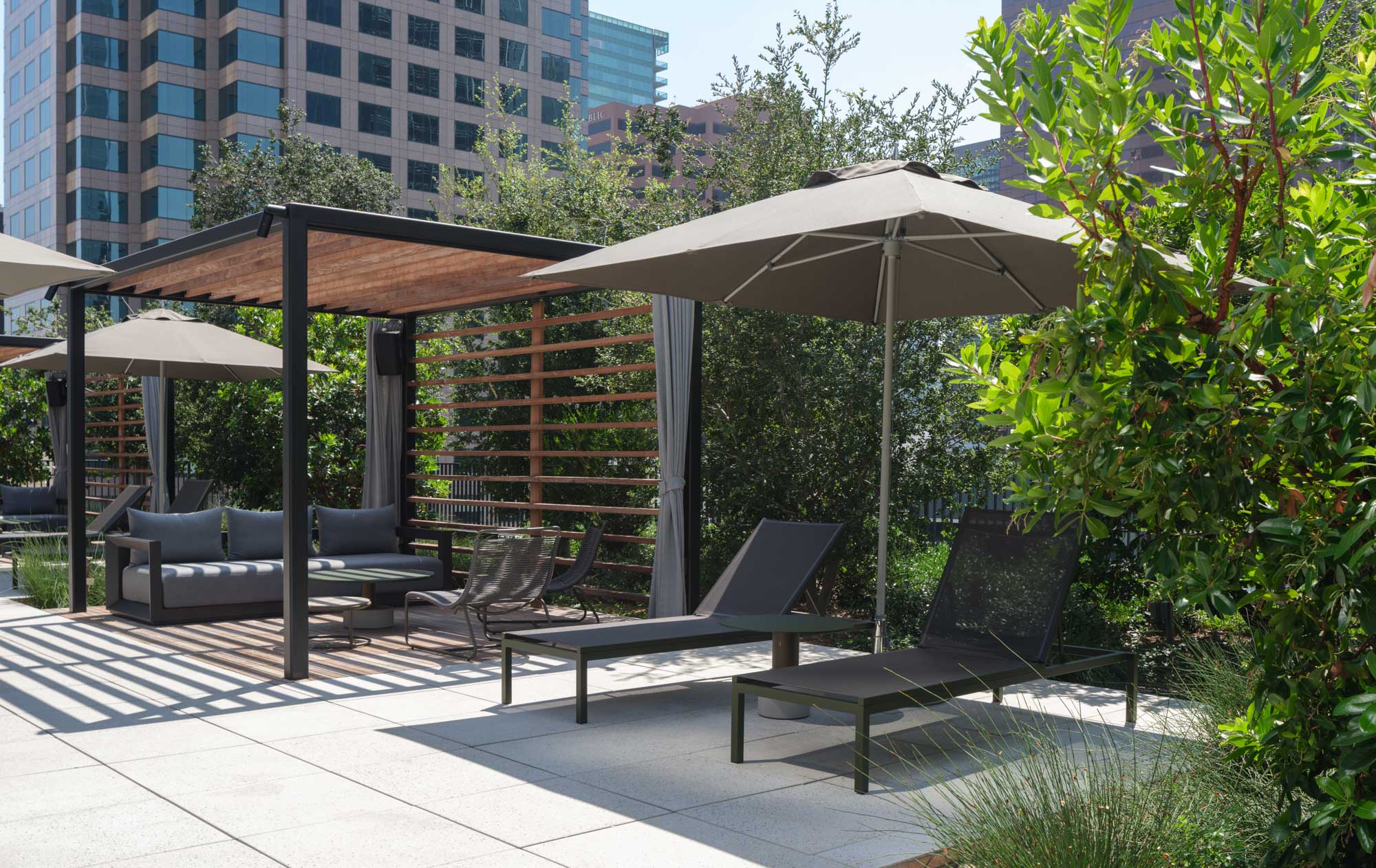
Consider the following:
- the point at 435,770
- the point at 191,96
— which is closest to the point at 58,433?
the point at 435,770

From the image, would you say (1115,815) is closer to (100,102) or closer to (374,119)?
A: (374,119)

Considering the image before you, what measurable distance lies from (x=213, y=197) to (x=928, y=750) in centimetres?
2565

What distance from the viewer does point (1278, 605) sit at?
108 inches

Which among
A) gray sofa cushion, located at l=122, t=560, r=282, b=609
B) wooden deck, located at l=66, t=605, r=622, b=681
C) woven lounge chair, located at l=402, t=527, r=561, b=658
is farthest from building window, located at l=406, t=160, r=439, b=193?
woven lounge chair, located at l=402, t=527, r=561, b=658

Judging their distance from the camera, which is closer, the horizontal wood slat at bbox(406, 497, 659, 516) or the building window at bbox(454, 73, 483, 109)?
the horizontal wood slat at bbox(406, 497, 659, 516)

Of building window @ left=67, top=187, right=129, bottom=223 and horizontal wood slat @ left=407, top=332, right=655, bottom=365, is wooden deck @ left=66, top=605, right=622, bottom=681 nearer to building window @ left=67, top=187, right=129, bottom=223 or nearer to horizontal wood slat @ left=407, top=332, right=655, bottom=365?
horizontal wood slat @ left=407, top=332, right=655, bottom=365

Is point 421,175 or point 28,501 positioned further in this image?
point 421,175

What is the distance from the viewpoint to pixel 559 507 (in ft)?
33.7

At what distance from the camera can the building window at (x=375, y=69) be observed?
2034 inches

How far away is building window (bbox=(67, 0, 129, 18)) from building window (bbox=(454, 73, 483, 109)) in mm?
13887

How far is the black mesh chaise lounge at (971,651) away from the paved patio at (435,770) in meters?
0.25

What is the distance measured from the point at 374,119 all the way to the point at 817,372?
4703 cm

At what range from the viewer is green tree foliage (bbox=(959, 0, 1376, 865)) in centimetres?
259

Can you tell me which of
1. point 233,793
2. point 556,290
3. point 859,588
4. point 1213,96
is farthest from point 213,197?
point 1213,96
